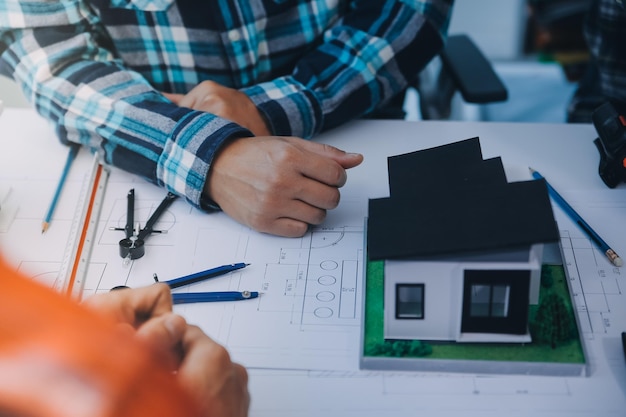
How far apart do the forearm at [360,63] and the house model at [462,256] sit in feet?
1.30

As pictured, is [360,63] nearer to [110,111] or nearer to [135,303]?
[110,111]

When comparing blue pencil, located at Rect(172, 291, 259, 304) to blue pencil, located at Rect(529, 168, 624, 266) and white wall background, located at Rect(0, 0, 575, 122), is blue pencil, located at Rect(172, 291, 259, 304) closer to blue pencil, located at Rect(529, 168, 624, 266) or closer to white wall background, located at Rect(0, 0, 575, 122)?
blue pencil, located at Rect(529, 168, 624, 266)

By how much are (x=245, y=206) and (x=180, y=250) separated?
108mm

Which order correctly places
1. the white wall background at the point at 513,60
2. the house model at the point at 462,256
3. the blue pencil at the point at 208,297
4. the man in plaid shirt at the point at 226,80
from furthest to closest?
the white wall background at the point at 513,60
the man in plaid shirt at the point at 226,80
the blue pencil at the point at 208,297
the house model at the point at 462,256

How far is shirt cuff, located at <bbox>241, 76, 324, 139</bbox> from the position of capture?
119 centimetres

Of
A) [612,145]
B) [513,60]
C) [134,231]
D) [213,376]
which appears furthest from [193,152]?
[513,60]

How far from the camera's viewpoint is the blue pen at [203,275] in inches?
36.3

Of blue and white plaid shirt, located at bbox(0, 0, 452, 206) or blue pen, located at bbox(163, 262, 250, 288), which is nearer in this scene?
blue pen, located at bbox(163, 262, 250, 288)

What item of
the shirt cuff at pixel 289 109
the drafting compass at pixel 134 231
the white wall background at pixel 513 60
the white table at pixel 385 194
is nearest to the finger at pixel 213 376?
the white table at pixel 385 194

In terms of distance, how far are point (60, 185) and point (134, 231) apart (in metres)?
0.17

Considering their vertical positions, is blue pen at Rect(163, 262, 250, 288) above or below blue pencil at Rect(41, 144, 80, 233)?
above

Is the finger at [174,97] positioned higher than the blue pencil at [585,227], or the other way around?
the finger at [174,97]

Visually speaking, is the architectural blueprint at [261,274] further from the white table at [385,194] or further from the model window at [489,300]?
the model window at [489,300]

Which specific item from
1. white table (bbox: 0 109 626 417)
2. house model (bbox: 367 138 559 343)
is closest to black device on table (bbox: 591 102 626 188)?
white table (bbox: 0 109 626 417)
